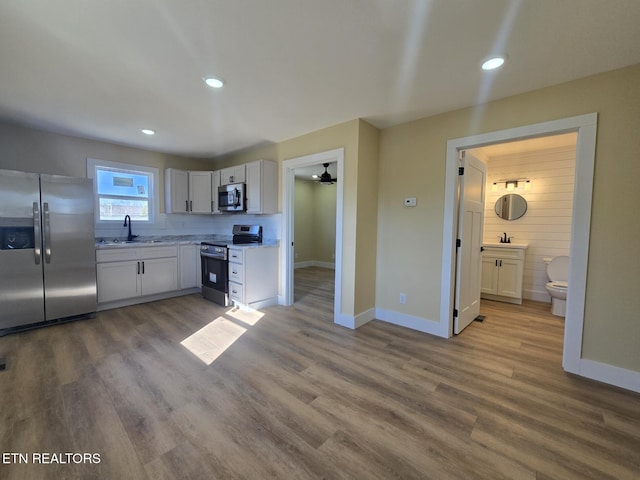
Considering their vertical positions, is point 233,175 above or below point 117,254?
above

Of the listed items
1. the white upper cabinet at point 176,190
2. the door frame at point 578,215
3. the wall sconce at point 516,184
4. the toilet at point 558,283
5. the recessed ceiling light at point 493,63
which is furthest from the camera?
the white upper cabinet at point 176,190

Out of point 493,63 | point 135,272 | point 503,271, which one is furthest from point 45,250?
point 503,271

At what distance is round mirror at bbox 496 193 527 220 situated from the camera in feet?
14.6

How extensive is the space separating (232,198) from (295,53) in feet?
8.97

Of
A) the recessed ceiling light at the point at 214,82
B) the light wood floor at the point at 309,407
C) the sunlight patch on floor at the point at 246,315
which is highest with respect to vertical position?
the recessed ceiling light at the point at 214,82

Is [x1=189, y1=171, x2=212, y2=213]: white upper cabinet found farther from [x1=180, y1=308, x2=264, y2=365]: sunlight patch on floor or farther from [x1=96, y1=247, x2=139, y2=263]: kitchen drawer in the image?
[x1=180, y1=308, x2=264, y2=365]: sunlight patch on floor

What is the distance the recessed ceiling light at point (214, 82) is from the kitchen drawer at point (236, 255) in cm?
201

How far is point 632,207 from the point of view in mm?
2047

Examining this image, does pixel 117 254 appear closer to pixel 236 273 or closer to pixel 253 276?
pixel 236 273

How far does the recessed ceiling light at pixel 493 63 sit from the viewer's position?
1932 mm

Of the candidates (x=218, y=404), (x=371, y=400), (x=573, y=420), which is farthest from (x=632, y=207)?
(x=218, y=404)

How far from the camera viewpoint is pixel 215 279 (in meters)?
4.10

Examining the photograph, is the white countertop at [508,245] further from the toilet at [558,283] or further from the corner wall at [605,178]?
the corner wall at [605,178]

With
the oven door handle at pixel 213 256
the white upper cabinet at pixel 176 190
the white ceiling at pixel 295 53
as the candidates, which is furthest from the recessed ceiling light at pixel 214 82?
the white upper cabinet at pixel 176 190
